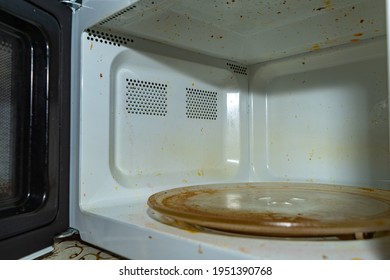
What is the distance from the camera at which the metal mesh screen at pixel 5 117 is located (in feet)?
2.05

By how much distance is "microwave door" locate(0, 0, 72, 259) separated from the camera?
2.04 feet

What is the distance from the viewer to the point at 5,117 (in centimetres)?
63

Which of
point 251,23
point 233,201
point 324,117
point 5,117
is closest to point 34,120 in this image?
point 5,117

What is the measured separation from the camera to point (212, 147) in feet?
3.40

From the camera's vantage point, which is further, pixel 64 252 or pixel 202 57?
pixel 202 57

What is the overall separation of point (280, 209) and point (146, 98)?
46 cm

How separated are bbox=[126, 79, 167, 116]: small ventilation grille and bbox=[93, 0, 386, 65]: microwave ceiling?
117 millimetres

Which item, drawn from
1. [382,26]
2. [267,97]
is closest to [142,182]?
[267,97]

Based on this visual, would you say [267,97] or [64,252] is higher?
[267,97]

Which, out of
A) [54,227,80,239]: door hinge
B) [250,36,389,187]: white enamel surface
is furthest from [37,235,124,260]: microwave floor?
[250,36,389,187]: white enamel surface

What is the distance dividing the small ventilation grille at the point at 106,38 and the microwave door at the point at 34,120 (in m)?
0.05

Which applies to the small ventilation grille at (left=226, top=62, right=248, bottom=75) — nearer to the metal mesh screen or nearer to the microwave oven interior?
the microwave oven interior

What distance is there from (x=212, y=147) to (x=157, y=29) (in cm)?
40

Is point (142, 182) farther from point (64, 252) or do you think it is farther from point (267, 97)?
point (267, 97)
